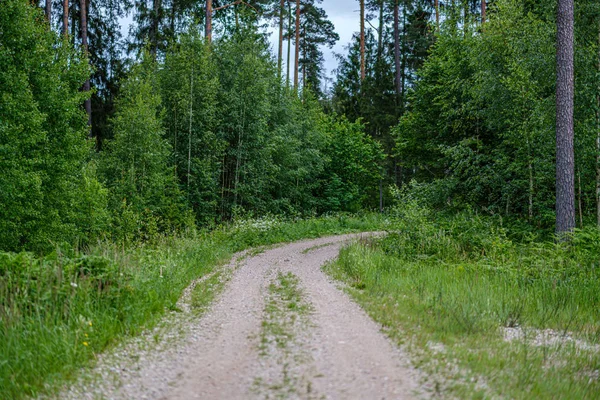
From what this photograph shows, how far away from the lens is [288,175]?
2694 cm

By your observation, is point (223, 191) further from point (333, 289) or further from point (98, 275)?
point (98, 275)

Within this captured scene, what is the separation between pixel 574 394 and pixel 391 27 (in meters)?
36.1

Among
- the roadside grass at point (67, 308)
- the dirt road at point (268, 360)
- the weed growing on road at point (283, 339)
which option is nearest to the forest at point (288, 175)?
the roadside grass at point (67, 308)

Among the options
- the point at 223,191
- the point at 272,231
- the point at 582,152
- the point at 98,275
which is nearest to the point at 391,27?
the point at 223,191

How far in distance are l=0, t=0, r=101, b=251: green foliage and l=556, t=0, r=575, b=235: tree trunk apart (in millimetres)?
14184

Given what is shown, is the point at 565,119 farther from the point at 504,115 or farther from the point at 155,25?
the point at 155,25

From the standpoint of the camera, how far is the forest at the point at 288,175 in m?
5.97

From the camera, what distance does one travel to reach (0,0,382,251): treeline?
12.9 m

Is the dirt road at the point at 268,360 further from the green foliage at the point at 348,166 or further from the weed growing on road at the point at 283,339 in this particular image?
the green foliage at the point at 348,166

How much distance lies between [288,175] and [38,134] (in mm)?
15663

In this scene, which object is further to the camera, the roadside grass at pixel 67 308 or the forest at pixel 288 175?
the forest at pixel 288 175

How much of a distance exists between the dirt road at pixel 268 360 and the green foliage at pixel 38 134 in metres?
8.19

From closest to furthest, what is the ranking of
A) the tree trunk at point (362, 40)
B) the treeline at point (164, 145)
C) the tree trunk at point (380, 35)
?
the treeline at point (164, 145) → the tree trunk at point (362, 40) → the tree trunk at point (380, 35)

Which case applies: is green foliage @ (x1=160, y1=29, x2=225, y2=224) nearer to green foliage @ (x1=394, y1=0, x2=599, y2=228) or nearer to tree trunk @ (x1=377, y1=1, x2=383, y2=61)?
green foliage @ (x1=394, y1=0, x2=599, y2=228)
